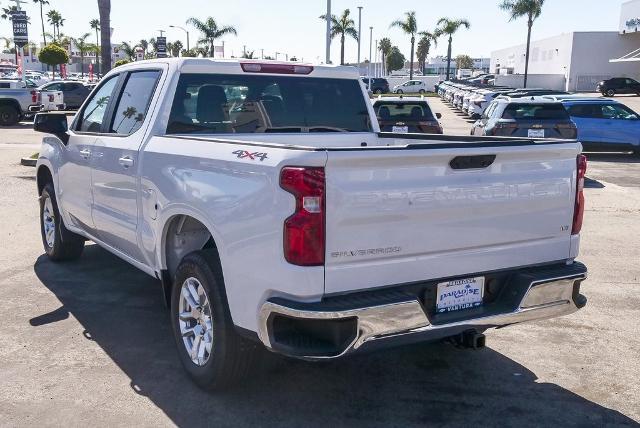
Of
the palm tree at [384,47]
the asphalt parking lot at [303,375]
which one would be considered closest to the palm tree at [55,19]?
the palm tree at [384,47]

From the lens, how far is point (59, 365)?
15.2 ft

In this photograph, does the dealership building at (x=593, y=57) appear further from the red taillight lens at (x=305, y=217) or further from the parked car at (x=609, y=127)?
the red taillight lens at (x=305, y=217)

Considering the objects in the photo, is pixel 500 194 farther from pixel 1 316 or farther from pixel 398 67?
pixel 398 67

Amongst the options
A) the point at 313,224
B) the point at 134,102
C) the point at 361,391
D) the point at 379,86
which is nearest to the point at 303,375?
the point at 361,391

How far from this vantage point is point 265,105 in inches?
210

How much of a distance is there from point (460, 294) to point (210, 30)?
188 ft

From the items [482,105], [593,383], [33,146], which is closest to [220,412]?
[593,383]

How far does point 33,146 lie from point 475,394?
18359 mm

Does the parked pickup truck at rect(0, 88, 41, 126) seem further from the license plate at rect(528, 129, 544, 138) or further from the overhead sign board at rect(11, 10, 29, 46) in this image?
the license plate at rect(528, 129, 544, 138)

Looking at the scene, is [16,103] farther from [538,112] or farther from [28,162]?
[538,112]

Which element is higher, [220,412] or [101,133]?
[101,133]

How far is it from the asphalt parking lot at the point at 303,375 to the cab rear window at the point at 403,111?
28.9 ft

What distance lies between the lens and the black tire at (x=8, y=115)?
2723cm

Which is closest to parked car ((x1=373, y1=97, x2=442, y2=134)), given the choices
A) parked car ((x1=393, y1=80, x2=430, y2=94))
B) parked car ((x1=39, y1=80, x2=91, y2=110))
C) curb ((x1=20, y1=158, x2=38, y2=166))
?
curb ((x1=20, y1=158, x2=38, y2=166))
